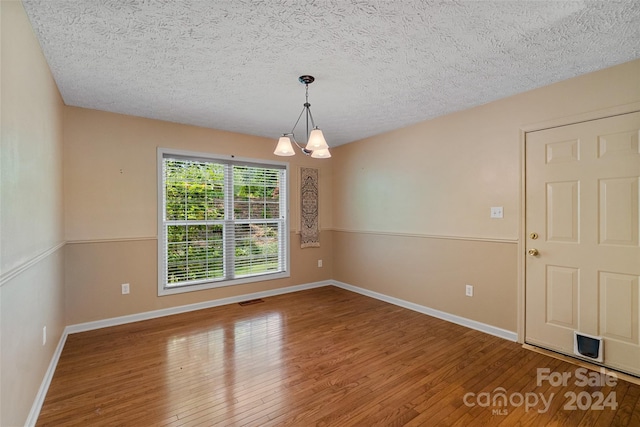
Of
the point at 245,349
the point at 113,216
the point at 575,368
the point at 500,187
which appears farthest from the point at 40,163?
the point at 575,368

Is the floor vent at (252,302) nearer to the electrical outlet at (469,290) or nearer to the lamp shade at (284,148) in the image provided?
the lamp shade at (284,148)

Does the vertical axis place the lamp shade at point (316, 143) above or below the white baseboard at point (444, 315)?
above

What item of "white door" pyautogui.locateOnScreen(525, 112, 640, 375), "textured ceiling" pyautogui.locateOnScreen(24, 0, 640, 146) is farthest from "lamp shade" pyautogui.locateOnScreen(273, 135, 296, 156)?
"white door" pyautogui.locateOnScreen(525, 112, 640, 375)

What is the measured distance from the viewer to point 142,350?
2779mm

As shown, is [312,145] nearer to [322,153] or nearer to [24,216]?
[322,153]

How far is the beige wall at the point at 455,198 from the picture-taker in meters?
2.77

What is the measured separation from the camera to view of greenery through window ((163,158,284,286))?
12.6 ft

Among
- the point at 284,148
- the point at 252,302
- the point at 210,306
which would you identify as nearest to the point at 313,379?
the point at 284,148

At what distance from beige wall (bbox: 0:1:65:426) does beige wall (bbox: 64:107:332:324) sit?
747 millimetres

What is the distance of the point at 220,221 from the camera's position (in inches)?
163

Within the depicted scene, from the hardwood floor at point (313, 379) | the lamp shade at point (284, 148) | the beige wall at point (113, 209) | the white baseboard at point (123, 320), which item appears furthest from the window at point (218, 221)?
the lamp shade at point (284, 148)

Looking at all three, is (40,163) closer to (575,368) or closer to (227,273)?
(227,273)

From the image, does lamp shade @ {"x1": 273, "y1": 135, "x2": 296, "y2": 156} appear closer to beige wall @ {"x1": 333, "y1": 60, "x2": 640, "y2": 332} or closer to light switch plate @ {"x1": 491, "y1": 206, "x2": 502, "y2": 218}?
beige wall @ {"x1": 333, "y1": 60, "x2": 640, "y2": 332}

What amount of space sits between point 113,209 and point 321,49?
2955 millimetres
